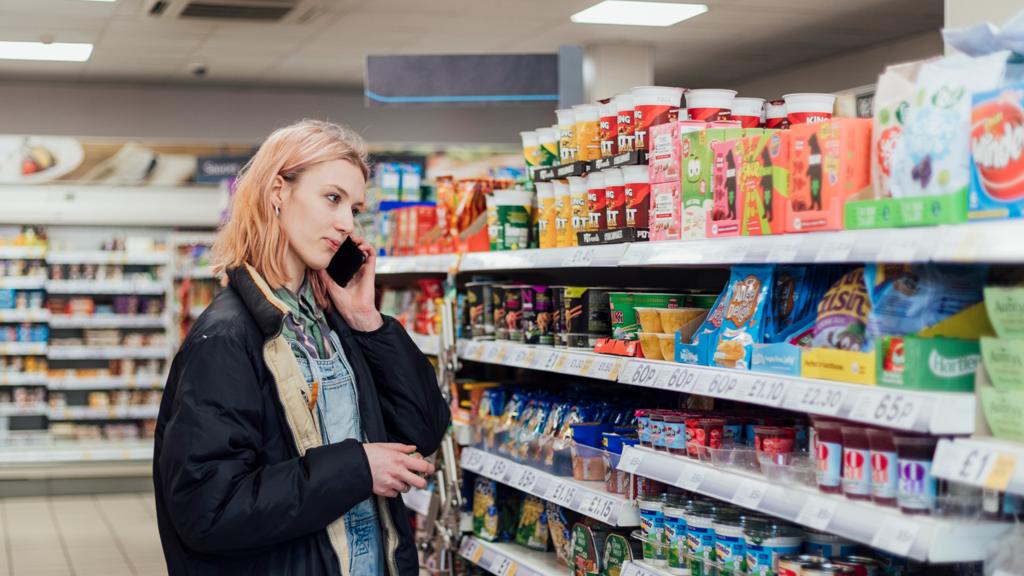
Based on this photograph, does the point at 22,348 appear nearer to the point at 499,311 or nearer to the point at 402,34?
the point at 402,34

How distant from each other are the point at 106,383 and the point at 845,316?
9.59 metres

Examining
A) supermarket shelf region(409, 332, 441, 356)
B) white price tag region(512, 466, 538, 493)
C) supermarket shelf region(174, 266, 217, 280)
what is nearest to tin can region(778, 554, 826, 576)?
white price tag region(512, 466, 538, 493)

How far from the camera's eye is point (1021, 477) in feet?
5.39

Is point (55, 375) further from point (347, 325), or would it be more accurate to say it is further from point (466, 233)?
point (347, 325)

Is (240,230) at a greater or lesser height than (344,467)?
greater

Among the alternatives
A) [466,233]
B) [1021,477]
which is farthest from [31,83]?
[1021,477]

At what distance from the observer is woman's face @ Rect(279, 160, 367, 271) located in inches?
92.6

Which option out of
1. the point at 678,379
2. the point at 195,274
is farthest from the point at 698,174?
the point at 195,274

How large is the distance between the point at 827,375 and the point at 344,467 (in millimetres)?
928

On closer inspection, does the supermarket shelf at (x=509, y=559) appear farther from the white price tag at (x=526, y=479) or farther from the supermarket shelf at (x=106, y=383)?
the supermarket shelf at (x=106, y=383)

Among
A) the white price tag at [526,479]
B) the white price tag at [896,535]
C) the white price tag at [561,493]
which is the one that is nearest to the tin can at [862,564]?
the white price tag at [896,535]

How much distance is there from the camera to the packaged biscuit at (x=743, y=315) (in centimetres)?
239

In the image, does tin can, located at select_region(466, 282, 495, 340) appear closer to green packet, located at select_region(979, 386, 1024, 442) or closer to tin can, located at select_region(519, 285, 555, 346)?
tin can, located at select_region(519, 285, 555, 346)

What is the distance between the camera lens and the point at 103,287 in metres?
10.6
